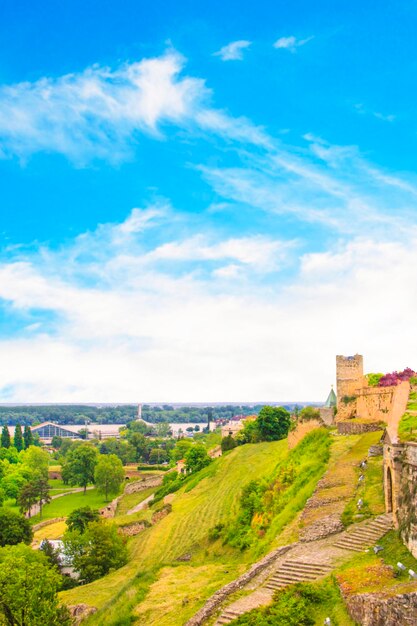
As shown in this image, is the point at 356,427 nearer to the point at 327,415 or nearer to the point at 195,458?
the point at 327,415

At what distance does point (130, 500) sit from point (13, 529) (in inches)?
1017

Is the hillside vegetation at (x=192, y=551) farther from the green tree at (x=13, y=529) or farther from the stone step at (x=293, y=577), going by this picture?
the green tree at (x=13, y=529)

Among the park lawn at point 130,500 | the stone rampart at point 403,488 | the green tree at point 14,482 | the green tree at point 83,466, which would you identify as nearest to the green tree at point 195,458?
the park lawn at point 130,500

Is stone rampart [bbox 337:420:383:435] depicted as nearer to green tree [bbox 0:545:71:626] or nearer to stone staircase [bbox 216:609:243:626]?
stone staircase [bbox 216:609:243:626]

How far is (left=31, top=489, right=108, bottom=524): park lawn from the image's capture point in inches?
2680

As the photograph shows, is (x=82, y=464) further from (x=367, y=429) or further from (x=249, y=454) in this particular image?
(x=367, y=429)

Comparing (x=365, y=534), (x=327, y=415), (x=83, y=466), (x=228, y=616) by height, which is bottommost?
(x=83, y=466)

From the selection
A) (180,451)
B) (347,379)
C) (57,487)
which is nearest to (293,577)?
(347,379)

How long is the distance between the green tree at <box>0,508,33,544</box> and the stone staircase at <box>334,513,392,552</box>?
117 feet

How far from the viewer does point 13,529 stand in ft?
157

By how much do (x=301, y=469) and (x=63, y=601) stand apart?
14173 mm

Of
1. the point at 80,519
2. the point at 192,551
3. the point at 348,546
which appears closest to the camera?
the point at 348,546

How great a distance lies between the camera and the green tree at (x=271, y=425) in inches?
2447

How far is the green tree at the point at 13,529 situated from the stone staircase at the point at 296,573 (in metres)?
35.3
